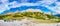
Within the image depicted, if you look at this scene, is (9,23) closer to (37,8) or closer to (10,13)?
(10,13)

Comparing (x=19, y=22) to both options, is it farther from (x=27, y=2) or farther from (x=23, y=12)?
(x=27, y=2)

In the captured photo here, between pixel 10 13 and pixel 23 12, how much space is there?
0.42 feet

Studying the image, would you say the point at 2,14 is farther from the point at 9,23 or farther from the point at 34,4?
the point at 34,4

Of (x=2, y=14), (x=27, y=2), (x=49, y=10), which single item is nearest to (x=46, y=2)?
(x=49, y=10)

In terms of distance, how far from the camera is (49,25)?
1.29 m

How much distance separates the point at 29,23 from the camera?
1303 mm

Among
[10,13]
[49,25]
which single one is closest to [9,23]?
[10,13]

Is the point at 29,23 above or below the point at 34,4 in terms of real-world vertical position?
below

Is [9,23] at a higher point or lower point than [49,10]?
lower

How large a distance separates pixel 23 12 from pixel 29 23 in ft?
0.40

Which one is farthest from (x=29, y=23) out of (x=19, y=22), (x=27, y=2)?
(x=27, y=2)

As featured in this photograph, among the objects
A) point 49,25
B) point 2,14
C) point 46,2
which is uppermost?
point 46,2

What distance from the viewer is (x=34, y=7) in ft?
4.25

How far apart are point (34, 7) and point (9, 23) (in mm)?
292
